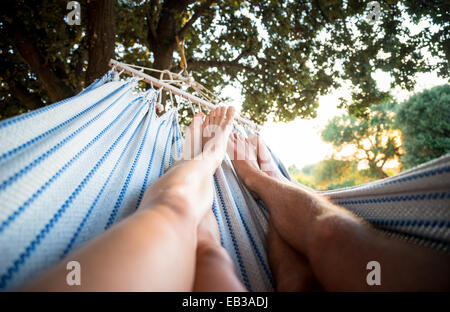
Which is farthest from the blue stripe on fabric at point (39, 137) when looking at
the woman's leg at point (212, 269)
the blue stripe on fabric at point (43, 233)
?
the woman's leg at point (212, 269)

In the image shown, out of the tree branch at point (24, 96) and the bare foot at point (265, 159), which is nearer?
the bare foot at point (265, 159)

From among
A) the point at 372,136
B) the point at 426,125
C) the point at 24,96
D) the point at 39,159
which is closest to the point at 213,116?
the point at 39,159

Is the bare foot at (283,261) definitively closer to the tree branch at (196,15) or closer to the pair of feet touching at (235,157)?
the pair of feet touching at (235,157)

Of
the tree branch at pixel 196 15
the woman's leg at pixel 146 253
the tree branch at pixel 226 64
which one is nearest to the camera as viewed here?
the woman's leg at pixel 146 253

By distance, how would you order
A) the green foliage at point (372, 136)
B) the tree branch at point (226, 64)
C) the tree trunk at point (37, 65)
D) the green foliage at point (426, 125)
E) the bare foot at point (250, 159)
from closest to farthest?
the bare foot at point (250, 159) < the tree trunk at point (37, 65) < the tree branch at point (226, 64) < the green foliage at point (426, 125) < the green foliage at point (372, 136)

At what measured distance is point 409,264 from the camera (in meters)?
0.31

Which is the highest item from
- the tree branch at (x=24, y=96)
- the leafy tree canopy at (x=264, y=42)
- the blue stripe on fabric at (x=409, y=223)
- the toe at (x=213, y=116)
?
the leafy tree canopy at (x=264, y=42)

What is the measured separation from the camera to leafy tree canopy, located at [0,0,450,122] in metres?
1.77

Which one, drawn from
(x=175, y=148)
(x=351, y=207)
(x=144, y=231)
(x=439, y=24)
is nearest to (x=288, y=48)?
(x=439, y=24)

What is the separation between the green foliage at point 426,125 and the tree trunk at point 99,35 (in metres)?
9.72

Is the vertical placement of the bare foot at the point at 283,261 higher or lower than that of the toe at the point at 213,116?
lower

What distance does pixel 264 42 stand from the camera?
89.4 inches

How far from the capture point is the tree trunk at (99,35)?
133cm
